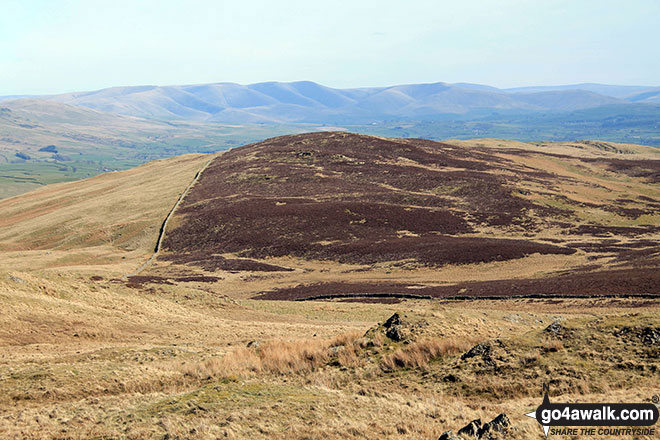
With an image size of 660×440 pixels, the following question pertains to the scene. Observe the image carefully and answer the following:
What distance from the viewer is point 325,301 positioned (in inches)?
1750

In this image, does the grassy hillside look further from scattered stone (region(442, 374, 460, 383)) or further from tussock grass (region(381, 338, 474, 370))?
scattered stone (region(442, 374, 460, 383))

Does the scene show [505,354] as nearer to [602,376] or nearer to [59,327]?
[602,376]

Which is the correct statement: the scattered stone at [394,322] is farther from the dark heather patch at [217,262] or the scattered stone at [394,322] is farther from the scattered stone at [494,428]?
the dark heather patch at [217,262]

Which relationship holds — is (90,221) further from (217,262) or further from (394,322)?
(394,322)

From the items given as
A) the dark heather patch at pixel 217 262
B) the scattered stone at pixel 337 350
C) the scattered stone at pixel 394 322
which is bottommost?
the dark heather patch at pixel 217 262

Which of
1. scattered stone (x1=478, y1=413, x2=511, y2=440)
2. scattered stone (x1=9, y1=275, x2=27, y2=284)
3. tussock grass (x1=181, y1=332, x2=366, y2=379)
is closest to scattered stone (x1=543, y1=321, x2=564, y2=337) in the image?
scattered stone (x1=478, y1=413, x2=511, y2=440)

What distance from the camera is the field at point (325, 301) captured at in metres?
15.2

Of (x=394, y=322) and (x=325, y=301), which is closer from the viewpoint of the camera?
(x=394, y=322)

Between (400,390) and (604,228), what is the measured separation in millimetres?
67121

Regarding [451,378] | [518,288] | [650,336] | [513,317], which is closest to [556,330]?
[650,336]

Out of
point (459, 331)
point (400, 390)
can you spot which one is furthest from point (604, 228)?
point (400, 390)

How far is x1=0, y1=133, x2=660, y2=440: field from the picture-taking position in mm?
15234

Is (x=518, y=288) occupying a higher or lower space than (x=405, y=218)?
lower

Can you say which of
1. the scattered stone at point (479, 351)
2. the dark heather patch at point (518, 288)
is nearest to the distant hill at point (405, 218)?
the dark heather patch at point (518, 288)
